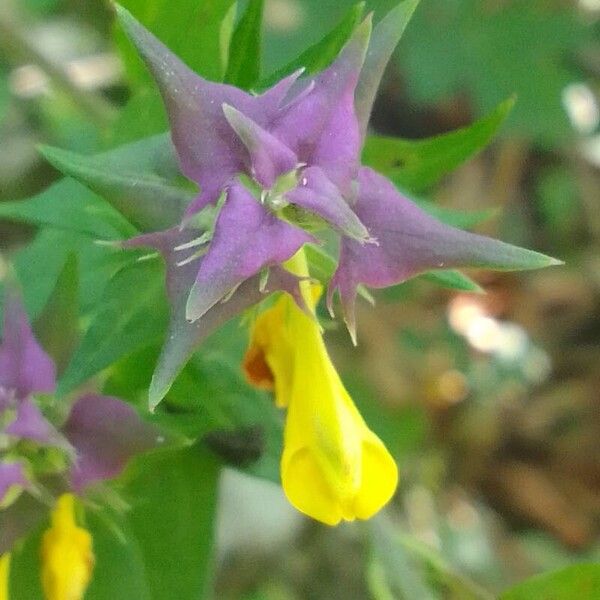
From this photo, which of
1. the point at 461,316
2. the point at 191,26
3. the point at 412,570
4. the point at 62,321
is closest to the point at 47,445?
the point at 62,321

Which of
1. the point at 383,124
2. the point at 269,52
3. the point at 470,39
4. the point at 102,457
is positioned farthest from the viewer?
the point at 383,124

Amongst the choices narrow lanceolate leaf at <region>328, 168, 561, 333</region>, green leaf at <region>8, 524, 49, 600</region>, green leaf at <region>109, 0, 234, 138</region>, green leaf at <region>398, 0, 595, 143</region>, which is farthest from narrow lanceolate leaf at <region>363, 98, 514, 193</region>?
green leaf at <region>398, 0, 595, 143</region>

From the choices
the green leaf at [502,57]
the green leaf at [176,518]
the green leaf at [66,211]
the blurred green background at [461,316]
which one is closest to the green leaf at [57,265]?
the green leaf at [66,211]

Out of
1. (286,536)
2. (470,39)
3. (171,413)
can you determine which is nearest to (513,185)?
(470,39)

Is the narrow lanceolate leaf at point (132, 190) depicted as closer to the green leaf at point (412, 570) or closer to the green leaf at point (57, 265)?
the green leaf at point (57, 265)

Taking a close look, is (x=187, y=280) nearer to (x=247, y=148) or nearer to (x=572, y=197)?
(x=247, y=148)

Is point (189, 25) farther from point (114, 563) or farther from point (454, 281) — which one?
point (114, 563)

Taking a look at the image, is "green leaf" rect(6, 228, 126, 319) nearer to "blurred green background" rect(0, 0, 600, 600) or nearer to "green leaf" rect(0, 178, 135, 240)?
"green leaf" rect(0, 178, 135, 240)
